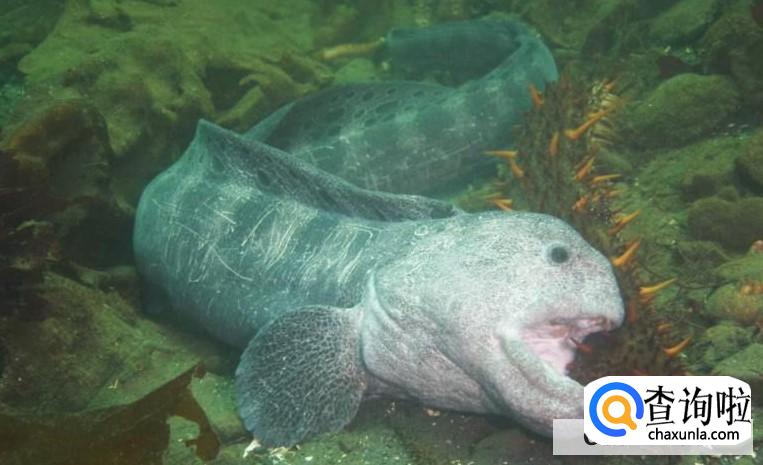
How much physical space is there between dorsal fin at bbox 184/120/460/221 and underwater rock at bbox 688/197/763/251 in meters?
1.84

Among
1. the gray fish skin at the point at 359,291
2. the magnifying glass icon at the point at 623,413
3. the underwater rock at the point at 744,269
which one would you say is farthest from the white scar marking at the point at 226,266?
the underwater rock at the point at 744,269

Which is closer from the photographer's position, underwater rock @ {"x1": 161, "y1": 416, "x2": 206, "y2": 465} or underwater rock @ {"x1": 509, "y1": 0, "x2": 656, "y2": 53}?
underwater rock @ {"x1": 161, "y1": 416, "x2": 206, "y2": 465}

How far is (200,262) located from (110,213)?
1111mm

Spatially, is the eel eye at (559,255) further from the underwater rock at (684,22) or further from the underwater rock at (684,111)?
the underwater rock at (684,22)

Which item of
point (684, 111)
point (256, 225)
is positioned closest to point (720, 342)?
point (684, 111)

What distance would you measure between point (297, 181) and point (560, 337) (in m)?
2.19

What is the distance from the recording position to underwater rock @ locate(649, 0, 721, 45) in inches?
285

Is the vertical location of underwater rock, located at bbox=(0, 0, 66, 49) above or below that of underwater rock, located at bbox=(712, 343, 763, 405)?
above

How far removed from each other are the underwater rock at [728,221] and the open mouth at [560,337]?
1937mm

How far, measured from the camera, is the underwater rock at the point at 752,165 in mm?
4418

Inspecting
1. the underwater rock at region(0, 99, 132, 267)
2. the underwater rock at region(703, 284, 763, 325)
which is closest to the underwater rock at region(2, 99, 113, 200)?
the underwater rock at region(0, 99, 132, 267)

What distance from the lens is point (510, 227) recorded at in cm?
301

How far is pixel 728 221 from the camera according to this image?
13.5ft

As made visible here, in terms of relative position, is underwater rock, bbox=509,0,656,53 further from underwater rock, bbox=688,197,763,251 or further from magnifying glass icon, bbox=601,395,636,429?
magnifying glass icon, bbox=601,395,636,429
